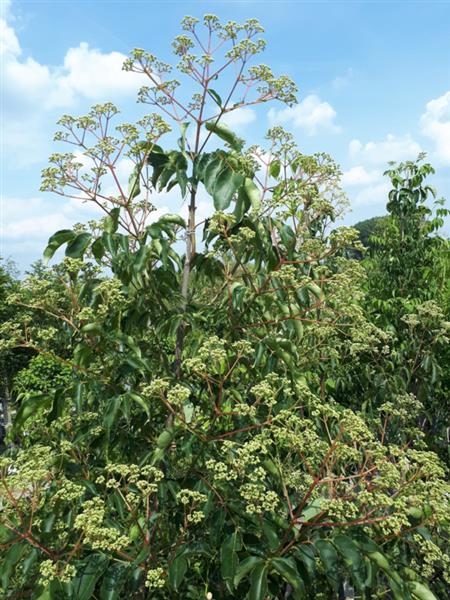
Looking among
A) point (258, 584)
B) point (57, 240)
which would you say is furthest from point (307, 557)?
point (57, 240)

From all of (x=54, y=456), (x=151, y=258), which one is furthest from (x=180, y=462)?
(x=151, y=258)

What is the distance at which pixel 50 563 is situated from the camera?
1812 mm

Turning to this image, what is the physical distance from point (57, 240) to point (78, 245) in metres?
0.12

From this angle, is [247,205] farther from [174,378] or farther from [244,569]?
[244,569]

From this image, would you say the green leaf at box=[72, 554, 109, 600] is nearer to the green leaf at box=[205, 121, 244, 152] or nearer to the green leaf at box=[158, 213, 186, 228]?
the green leaf at box=[158, 213, 186, 228]

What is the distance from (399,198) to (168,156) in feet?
12.5

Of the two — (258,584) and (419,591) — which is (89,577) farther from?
(419,591)

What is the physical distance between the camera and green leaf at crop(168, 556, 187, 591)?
1795 mm

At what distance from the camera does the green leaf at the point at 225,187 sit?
231 cm

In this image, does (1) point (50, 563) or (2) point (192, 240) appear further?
(2) point (192, 240)

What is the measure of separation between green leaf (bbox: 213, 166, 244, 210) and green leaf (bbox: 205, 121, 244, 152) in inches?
11.5

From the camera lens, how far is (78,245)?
8.03 feet

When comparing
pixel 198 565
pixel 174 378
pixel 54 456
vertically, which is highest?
pixel 174 378

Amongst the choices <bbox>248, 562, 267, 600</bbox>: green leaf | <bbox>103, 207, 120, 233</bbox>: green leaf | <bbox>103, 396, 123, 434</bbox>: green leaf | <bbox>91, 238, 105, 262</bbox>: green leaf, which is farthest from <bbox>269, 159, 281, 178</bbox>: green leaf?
<bbox>248, 562, 267, 600</bbox>: green leaf
